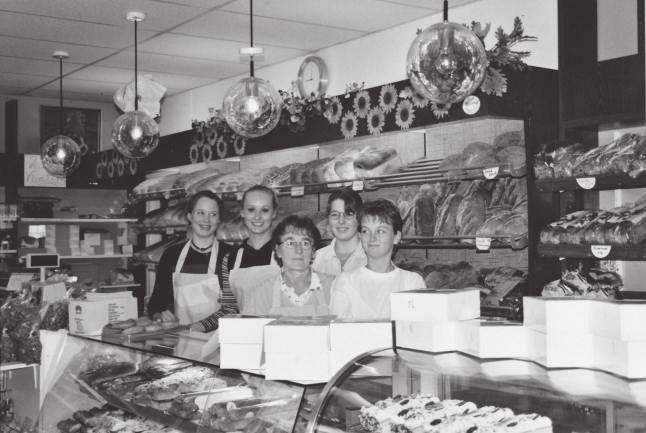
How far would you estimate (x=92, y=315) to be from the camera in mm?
3812

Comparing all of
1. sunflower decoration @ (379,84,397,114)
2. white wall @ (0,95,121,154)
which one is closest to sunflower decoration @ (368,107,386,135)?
sunflower decoration @ (379,84,397,114)

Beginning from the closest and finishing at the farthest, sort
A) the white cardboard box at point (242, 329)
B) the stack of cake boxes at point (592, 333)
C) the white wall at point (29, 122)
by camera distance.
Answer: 1. the stack of cake boxes at point (592, 333)
2. the white cardboard box at point (242, 329)
3. the white wall at point (29, 122)

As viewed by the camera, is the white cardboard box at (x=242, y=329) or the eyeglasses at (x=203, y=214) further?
the eyeglasses at (x=203, y=214)

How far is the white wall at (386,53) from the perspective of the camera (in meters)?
5.02

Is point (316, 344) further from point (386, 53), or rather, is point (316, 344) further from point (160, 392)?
point (386, 53)

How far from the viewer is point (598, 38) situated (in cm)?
414

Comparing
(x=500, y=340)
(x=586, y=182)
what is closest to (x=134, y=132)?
(x=586, y=182)

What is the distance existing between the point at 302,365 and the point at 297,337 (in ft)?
0.28

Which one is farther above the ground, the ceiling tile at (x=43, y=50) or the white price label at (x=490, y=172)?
the ceiling tile at (x=43, y=50)

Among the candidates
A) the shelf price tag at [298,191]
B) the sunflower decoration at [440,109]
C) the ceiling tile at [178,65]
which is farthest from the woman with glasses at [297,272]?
the ceiling tile at [178,65]

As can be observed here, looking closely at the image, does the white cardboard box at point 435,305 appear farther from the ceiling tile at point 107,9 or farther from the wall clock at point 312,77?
the wall clock at point 312,77

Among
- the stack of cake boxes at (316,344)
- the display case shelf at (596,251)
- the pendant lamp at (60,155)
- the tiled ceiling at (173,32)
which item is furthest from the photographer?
the pendant lamp at (60,155)

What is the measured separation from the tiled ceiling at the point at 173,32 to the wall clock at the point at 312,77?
0.38ft

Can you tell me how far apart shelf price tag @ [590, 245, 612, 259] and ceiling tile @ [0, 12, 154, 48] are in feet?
12.2
